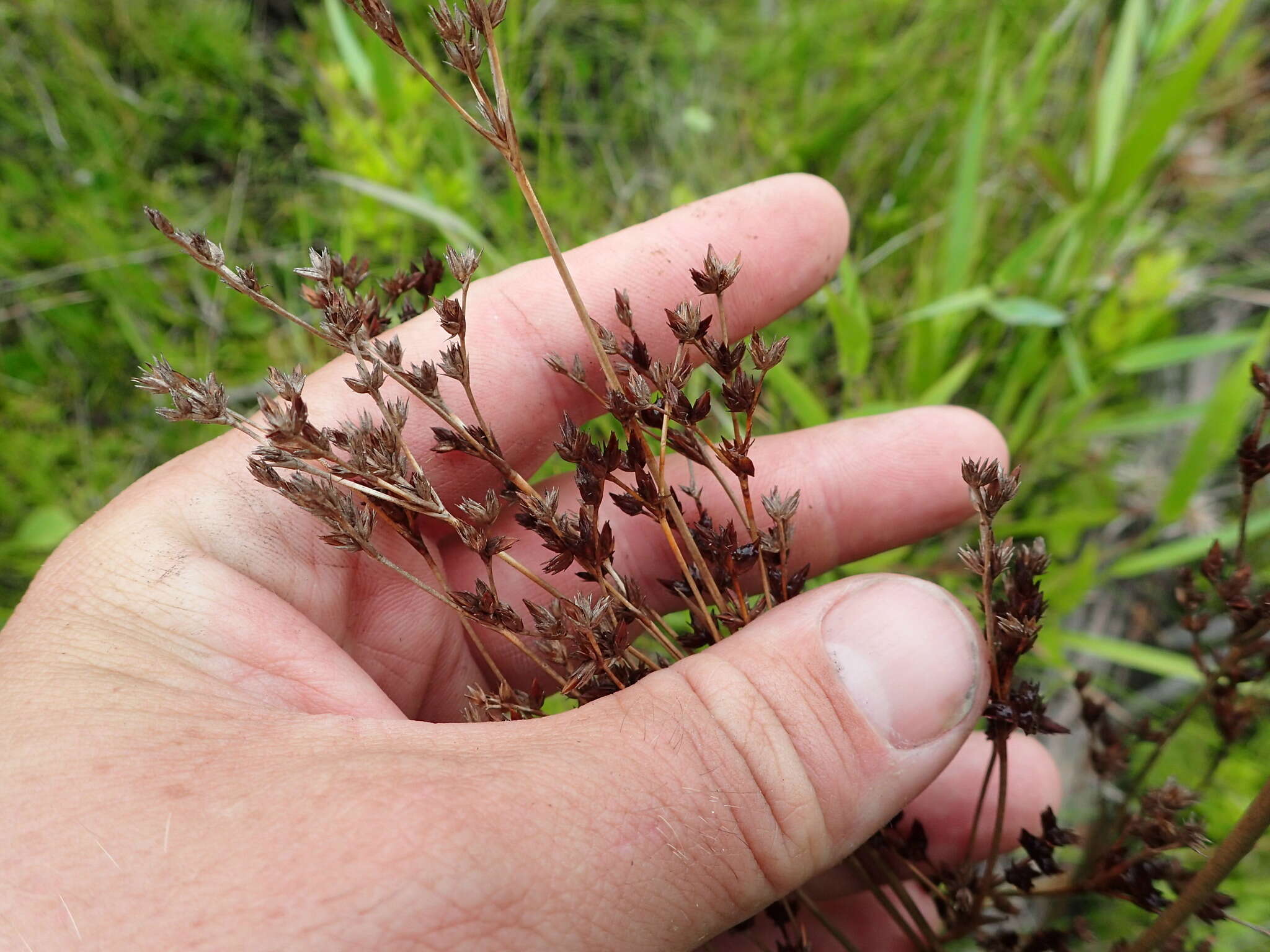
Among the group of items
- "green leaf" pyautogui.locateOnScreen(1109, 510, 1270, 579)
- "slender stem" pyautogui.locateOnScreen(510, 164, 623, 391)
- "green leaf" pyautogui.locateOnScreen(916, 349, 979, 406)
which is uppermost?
"slender stem" pyautogui.locateOnScreen(510, 164, 623, 391)

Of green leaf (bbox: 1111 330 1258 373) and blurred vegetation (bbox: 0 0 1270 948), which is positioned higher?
blurred vegetation (bbox: 0 0 1270 948)

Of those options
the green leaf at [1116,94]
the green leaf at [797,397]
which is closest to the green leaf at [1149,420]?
the green leaf at [1116,94]

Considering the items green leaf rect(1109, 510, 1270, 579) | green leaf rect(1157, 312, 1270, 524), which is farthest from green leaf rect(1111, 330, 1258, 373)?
green leaf rect(1109, 510, 1270, 579)

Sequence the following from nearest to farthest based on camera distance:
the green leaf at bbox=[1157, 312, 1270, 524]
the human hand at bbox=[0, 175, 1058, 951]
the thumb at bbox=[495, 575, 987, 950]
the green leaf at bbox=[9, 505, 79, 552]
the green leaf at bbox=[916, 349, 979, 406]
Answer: the human hand at bbox=[0, 175, 1058, 951]
the thumb at bbox=[495, 575, 987, 950]
the green leaf at bbox=[1157, 312, 1270, 524]
the green leaf at bbox=[916, 349, 979, 406]
the green leaf at bbox=[9, 505, 79, 552]

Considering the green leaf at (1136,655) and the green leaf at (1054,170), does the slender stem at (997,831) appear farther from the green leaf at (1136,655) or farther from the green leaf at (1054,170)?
the green leaf at (1054,170)

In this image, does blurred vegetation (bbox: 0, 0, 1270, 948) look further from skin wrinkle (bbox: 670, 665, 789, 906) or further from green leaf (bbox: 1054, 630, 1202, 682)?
skin wrinkle (bbox: 670, 665, 789, 906)

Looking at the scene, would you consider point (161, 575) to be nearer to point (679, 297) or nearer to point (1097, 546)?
point (679, 297)
